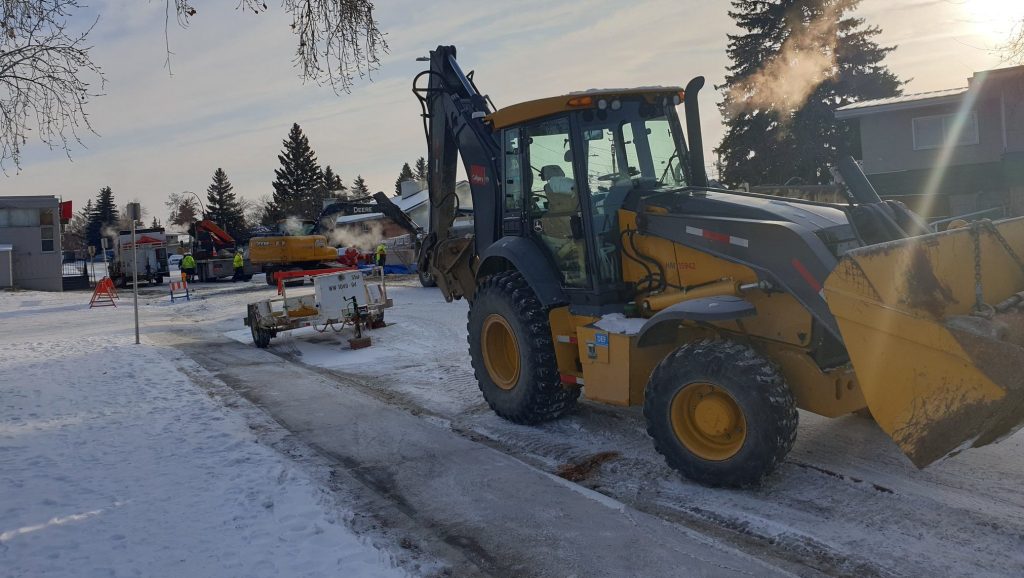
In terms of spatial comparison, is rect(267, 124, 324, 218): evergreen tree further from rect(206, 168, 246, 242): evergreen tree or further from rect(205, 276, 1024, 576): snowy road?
rect(205, 276, 1024, 576): snowy road

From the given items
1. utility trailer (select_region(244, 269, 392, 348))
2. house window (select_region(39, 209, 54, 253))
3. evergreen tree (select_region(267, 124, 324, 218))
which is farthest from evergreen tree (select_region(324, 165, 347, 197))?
utility trailer (select_region(244, 269, 392, 348))

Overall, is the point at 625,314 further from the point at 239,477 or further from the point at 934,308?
the point at 239,477

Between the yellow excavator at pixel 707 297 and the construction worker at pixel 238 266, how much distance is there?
31752mm

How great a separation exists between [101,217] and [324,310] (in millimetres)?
98790

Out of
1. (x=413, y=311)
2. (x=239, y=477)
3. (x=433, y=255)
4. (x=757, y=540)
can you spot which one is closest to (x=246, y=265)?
(x=413, y=311)

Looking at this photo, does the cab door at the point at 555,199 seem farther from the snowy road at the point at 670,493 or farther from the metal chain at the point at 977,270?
the metal chain at the point at 977,270

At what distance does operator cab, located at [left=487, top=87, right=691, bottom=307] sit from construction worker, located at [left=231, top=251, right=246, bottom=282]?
109 ft

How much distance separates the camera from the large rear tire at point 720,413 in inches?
187

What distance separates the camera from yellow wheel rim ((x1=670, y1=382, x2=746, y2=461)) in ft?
16.4

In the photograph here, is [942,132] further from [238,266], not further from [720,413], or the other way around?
[238,266]

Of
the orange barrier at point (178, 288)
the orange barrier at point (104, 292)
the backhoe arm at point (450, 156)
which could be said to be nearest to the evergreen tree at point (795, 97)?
the backhoe arm at point (450, 156)

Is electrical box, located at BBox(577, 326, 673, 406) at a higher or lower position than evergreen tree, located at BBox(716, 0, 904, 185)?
lower

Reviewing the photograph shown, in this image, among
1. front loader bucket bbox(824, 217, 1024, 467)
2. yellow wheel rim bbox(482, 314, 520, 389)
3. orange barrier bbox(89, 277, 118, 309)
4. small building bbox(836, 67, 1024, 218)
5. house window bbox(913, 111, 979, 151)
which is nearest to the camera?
front loader bucket bbox(824, 217, 1024, 467)

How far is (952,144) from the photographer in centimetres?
2314
